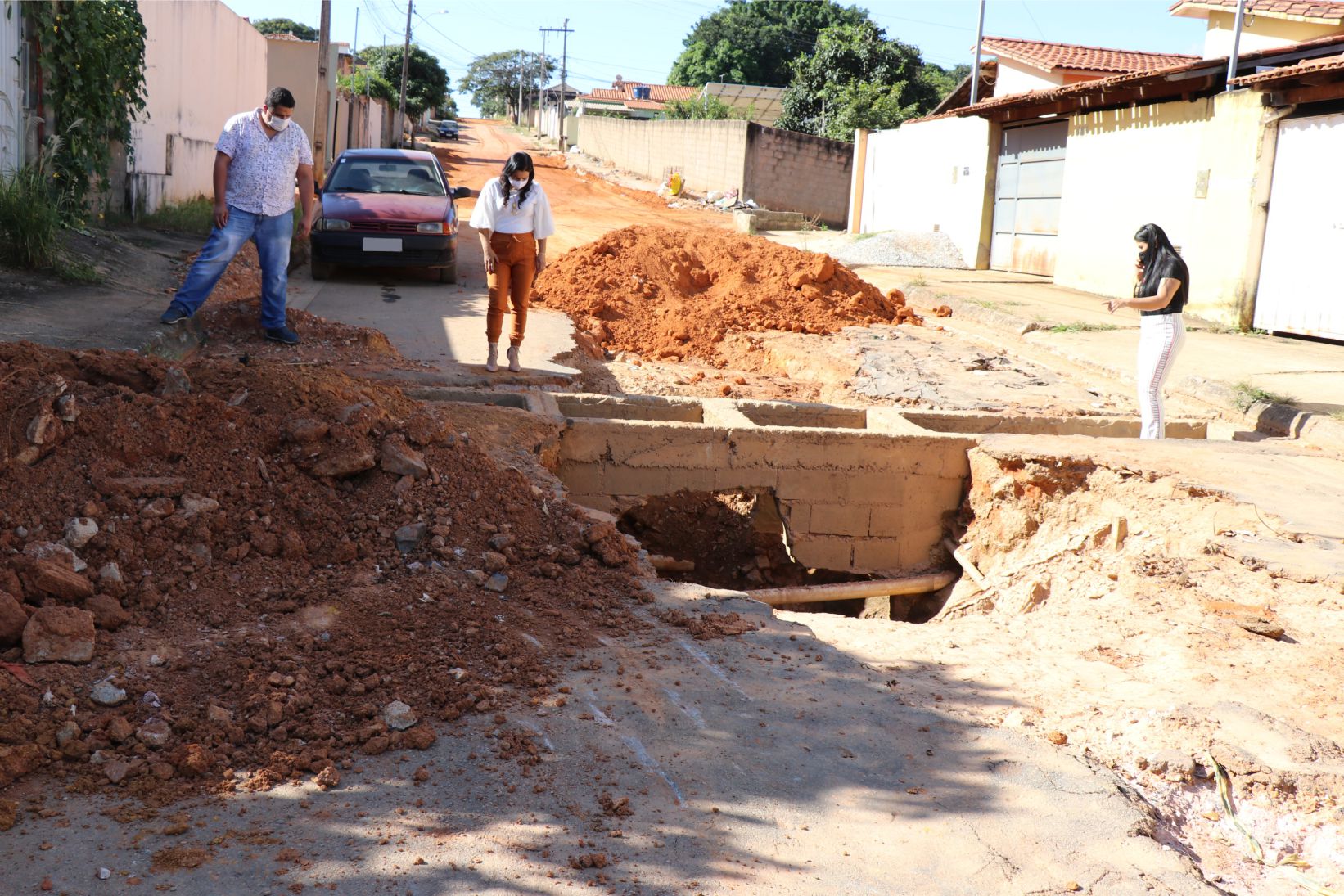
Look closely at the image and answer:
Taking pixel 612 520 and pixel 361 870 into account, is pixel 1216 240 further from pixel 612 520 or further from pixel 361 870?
pixel 361 870

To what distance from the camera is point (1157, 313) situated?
727 cm

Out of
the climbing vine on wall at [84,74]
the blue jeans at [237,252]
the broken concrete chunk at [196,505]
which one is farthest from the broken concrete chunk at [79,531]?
→ the climbing vine on wall at [84,74]

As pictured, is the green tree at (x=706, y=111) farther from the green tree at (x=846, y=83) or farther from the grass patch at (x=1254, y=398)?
the grass patch at (x=1254, y=398)

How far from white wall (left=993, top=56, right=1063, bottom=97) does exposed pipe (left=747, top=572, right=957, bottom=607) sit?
1797cm

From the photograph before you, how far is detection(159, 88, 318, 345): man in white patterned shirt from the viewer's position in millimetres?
7133

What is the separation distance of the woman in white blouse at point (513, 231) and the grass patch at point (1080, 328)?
631 centimetres

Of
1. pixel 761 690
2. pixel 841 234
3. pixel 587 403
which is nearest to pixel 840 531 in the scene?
pixel 587 403

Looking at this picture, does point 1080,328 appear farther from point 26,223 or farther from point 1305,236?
point 26,223

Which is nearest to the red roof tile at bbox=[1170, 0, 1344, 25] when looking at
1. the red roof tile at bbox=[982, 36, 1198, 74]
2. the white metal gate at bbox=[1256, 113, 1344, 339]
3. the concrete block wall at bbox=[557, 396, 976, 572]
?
the red roof tile at bbox=[982, 36, 1198, 74]

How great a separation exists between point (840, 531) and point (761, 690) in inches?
129

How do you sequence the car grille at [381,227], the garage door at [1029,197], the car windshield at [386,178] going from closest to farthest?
the car grille at [381,227]
the car windshield at [386,178]
the garage door at [1029,197]

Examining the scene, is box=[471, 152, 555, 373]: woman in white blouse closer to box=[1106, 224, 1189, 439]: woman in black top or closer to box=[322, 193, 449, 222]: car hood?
box=[1106, 224, 1189, 439]: woman in black top

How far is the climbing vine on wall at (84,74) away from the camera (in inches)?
404

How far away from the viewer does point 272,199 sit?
7.29 metres
